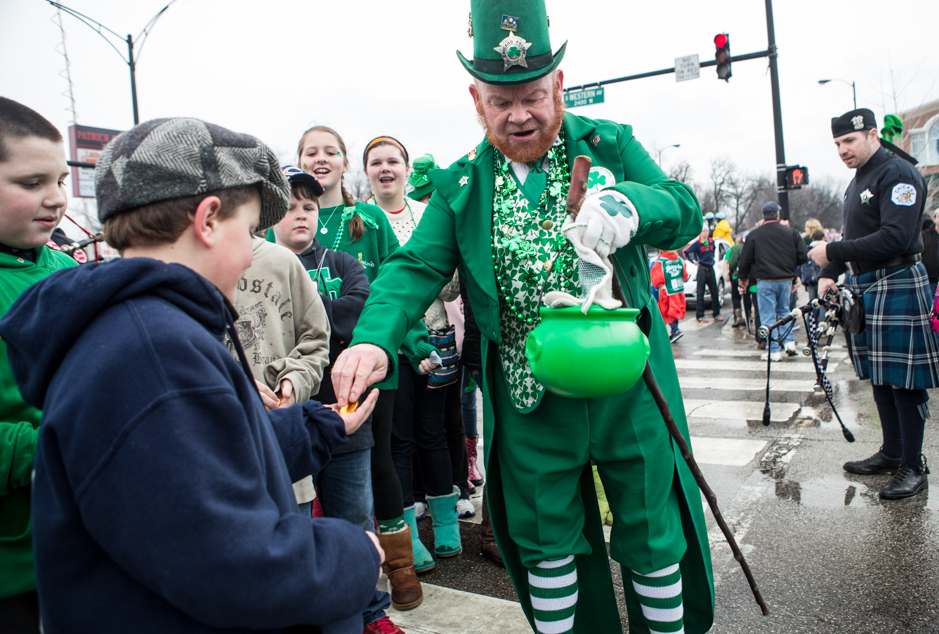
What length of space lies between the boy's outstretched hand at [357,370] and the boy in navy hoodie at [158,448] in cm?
51

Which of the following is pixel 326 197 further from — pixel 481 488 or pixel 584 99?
pixel 584 99

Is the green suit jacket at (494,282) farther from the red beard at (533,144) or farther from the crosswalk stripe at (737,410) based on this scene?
the crosswalk stripe at (737,410)

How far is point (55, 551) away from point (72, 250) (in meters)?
2.93

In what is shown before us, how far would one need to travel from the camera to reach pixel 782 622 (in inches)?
93.3

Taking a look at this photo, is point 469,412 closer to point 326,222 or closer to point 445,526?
point 445,526

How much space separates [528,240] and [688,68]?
41.6ft

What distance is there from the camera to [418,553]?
3.02 metres

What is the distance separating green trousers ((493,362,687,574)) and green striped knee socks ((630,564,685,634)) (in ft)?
0.20

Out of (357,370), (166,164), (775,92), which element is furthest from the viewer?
(775,92)

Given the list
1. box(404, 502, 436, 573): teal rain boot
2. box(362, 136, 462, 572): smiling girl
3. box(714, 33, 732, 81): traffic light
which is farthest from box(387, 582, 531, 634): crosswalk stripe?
box(714, 33, 732, 81): traffic light

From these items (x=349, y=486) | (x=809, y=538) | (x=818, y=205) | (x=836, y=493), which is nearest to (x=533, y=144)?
(x=349, y=486)

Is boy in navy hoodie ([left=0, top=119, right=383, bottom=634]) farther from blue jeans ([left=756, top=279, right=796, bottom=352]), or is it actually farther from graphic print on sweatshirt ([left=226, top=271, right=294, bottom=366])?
blue jeans ([left=756, top=279, right=796, bottom=352])

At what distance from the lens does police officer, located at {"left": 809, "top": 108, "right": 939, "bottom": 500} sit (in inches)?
137

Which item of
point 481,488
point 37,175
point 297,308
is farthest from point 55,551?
point 481,488
